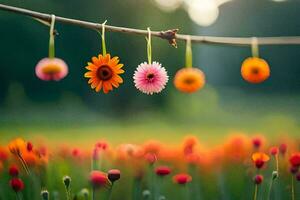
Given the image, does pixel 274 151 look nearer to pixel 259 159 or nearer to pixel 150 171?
pixel 259 159

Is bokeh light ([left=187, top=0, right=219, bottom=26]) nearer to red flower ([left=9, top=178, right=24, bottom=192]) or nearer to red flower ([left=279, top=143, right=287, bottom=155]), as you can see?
red flower ([left=279, top=143, right=287, bottom=155])

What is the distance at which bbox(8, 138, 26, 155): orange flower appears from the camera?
1483mm

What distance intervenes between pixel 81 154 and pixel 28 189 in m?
0.16

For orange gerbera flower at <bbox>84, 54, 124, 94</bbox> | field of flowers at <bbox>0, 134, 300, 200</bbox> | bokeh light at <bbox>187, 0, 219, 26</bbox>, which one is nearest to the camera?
orange gerbera flower at <bbox>84, 54, 124, 94</bbox>

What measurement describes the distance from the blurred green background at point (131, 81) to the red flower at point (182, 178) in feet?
0.36

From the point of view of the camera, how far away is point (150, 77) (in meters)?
1.39

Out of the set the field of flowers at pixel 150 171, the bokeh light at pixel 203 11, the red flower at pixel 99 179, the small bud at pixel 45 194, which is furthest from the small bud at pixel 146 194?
the bokeh light at pixel 203 11

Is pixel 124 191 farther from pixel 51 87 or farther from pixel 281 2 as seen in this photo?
pixel 281 2

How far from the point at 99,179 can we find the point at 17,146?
227 millimetres

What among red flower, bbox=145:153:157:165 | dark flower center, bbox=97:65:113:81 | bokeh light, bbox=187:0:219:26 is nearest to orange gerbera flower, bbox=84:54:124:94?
dark flower center, bbox=97:65:113:81

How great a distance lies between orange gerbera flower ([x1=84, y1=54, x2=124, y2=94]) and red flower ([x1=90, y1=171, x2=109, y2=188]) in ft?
0.72

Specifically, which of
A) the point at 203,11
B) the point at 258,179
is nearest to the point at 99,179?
the point at 258,179

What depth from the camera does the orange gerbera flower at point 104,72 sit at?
1.37m

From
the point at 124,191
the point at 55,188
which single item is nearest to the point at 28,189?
the point at 55,188
